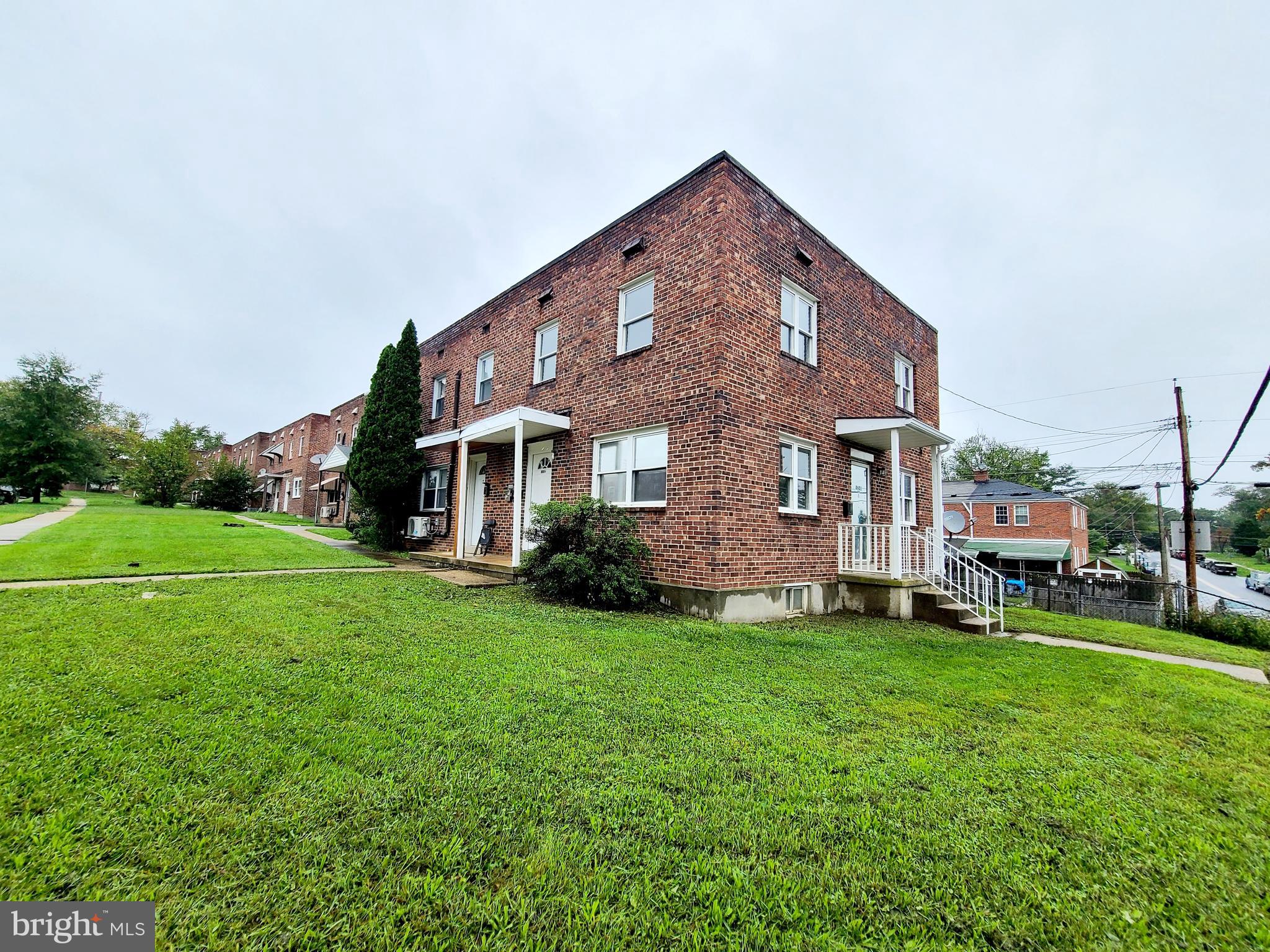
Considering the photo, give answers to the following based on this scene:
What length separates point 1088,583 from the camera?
14.6m

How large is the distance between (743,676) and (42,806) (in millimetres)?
4256

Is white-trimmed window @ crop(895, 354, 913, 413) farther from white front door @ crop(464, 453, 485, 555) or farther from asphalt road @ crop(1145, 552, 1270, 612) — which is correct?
asphalt road @ crop(1145, 552, 1270, 612)

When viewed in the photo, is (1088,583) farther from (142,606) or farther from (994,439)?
(994,439)

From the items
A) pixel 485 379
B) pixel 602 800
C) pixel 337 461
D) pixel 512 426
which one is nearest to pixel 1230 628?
pixel 602 800

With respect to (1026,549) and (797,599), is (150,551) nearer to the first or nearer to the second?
(797,599)

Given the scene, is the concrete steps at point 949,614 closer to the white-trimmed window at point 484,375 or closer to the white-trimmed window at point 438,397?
the white-trimmed window at point 484,375

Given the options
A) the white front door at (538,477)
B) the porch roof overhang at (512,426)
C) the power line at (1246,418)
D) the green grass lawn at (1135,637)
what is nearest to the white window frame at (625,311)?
the porch roof overhang at (512,426)

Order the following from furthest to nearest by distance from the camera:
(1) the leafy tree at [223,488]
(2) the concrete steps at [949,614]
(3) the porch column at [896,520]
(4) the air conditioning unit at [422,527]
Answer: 1. (1) the leafy tree at [223,488]
2. (4) the air conditioning unit at [422,527]
3. (3) the porch column at [896,520]
4. (2) the concrete steps at [949,614]

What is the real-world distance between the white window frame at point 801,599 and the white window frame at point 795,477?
126 centimetres

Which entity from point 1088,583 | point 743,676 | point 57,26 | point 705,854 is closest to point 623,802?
point 705,854

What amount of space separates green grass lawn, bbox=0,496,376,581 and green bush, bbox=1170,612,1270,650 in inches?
763

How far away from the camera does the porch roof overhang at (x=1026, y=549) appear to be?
89.6 ft

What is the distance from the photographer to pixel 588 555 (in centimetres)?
747

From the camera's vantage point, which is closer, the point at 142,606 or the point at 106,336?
the point at 142,606
